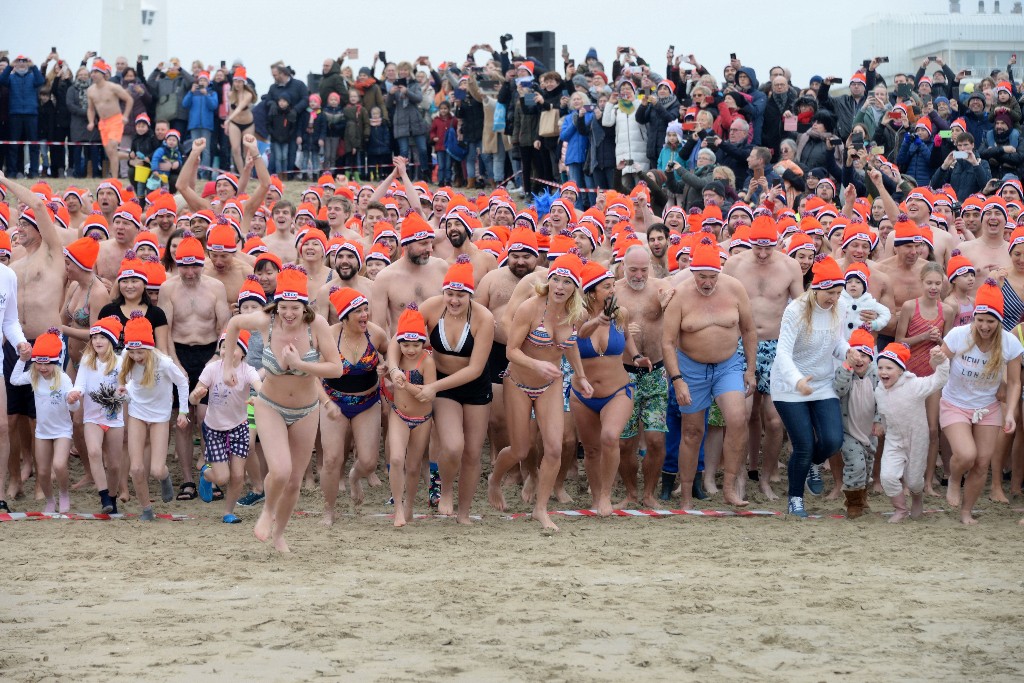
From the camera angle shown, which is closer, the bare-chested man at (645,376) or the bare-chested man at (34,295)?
the bare-chested man at (645,376)

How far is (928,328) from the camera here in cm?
1118

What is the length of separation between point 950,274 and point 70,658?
7488mm

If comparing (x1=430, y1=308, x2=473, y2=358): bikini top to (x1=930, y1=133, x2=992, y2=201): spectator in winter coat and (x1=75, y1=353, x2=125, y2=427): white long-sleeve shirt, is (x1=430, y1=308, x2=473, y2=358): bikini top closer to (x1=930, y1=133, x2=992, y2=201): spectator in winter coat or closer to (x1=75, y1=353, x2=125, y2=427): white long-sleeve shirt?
(x1=75, y1=353, x2=125, y2=427): white long-sleeve shirt

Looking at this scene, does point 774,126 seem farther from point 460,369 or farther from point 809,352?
point 460,369

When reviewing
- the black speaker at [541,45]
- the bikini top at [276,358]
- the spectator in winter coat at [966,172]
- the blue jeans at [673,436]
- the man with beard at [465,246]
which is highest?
the black speaker at [541,45]

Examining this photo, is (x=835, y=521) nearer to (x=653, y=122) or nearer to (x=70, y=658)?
A: (x=70, y=658)

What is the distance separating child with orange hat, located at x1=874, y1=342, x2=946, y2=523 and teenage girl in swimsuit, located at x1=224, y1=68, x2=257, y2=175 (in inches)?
492

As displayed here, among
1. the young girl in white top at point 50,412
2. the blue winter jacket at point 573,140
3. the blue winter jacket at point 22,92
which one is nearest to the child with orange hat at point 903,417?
the young girl in white top at point 50,412

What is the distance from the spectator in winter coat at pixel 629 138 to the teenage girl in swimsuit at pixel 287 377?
436 inches

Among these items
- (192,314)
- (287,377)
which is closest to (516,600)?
(287,377)

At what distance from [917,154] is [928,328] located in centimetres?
763

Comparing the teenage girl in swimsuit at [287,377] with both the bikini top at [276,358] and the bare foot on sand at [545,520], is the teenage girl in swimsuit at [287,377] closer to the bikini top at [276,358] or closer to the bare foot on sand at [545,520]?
the bikini top at [276,358]

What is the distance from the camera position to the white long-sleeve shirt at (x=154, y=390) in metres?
10.3

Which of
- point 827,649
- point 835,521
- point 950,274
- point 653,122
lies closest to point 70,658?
point 827,649
